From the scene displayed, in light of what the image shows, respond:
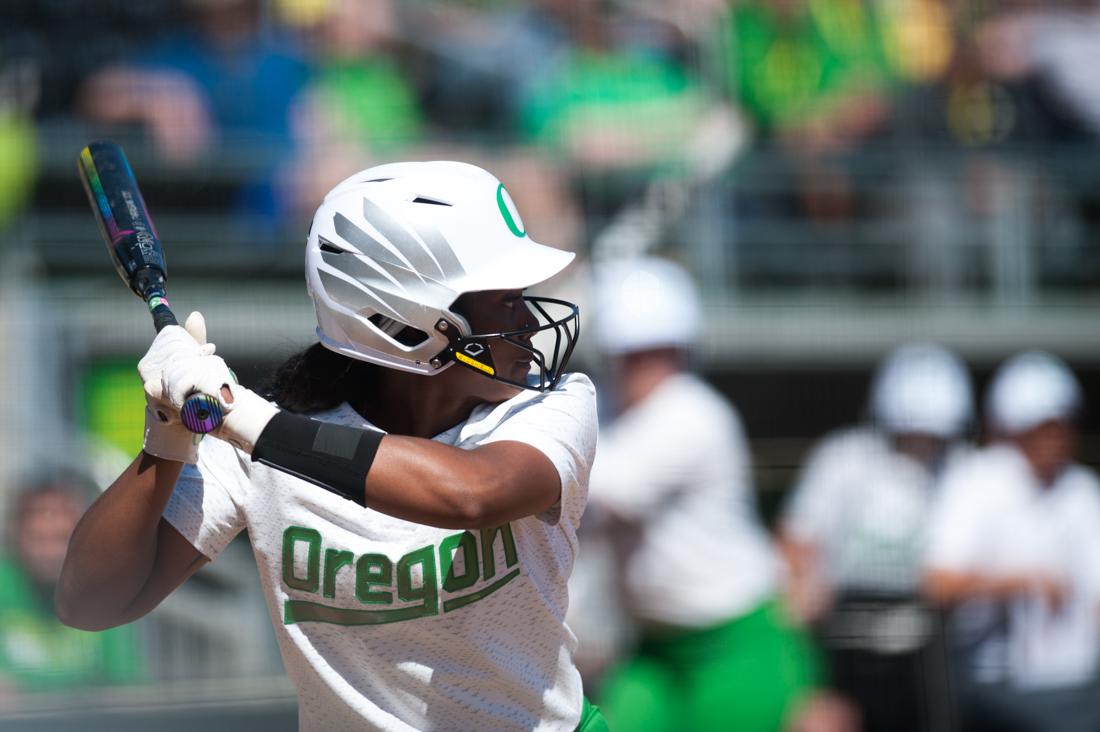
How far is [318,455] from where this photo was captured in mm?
1882

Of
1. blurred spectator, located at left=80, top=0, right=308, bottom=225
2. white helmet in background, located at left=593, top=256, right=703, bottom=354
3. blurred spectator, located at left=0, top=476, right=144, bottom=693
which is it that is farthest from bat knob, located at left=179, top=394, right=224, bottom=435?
blurred spectator, located at left=80, top=0, right=308, bottom=225

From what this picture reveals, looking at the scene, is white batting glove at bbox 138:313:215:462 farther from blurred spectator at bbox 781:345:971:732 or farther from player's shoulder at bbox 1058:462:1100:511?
player's shoulder at bbox 1058:462:1100:511

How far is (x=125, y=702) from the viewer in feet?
16.3

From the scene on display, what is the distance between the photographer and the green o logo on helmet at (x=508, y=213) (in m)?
2.19

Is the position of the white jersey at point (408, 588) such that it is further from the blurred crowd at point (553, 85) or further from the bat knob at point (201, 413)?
the blurred crowd at point (553, 85)

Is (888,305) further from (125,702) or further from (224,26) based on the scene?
(125,702)

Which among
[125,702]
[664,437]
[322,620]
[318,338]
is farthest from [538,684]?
[125,702]

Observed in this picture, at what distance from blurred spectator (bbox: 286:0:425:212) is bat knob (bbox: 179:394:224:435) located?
185 inches

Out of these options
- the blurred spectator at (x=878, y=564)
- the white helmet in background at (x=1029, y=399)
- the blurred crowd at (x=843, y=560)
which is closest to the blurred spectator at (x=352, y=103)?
the blurred crowd at (x=843, y=560)

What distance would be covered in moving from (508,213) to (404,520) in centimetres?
50

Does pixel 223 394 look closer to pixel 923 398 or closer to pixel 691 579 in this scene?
pixel 691 579

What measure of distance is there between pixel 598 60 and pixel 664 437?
323 cm

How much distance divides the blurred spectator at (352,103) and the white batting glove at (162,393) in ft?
14.9

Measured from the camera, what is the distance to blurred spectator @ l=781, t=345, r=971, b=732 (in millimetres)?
5816
